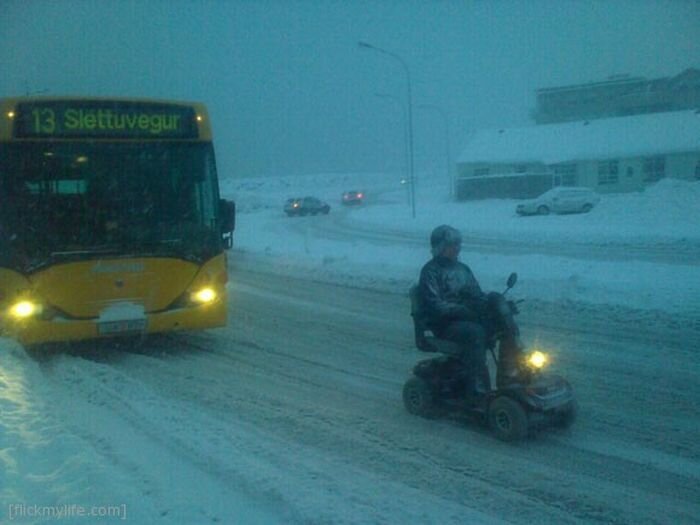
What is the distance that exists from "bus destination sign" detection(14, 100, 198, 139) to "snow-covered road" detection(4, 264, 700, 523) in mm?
2896

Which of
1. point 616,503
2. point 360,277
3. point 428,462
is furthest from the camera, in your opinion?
point 360,277

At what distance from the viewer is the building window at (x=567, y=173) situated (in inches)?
2328

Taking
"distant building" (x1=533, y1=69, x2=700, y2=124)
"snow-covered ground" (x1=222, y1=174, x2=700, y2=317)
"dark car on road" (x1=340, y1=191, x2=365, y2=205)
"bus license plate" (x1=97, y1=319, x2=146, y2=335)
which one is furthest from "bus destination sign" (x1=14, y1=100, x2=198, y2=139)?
"distant building" (x1=533, y1=69, x2=700, y2=124)

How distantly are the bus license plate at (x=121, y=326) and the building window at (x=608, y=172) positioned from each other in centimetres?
5437

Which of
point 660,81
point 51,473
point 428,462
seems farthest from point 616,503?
point 660,81

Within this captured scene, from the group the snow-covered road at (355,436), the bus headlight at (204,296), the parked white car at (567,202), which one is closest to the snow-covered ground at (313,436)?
the snow-covered road at (355,436)

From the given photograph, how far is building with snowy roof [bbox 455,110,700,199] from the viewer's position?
55.2m

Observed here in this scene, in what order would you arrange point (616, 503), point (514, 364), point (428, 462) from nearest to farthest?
point (616, 503) < point (428, 462) < point (514, 364)

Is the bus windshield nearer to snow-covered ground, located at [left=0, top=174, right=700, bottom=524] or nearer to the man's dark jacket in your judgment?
snow-covered ground, located at [left=0, top=174, right=700, bottom=524]

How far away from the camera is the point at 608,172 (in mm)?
57594

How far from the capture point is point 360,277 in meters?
17.0

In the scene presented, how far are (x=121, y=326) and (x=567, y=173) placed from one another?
5535 cm

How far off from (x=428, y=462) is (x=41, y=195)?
231 inches

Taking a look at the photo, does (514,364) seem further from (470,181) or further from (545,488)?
(470,181)
